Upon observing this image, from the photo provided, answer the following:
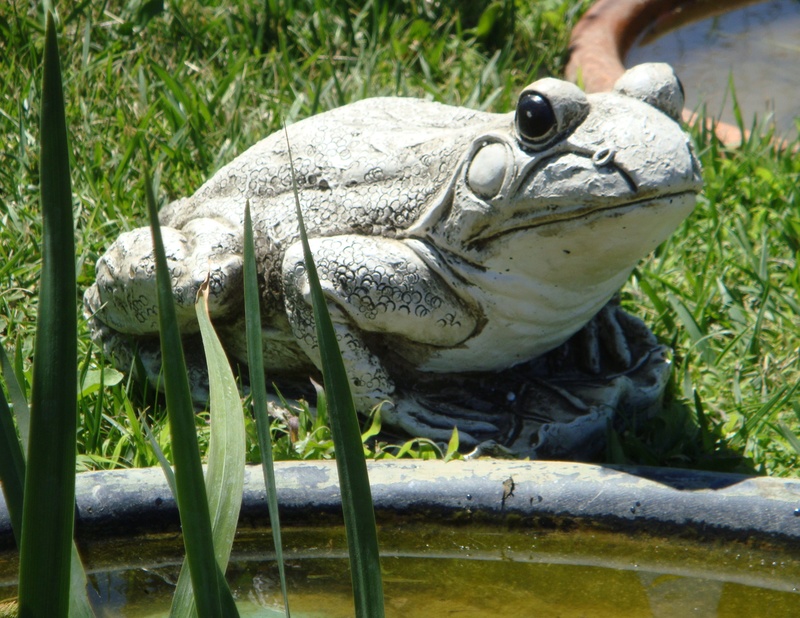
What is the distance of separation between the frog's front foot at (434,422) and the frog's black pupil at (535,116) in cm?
69

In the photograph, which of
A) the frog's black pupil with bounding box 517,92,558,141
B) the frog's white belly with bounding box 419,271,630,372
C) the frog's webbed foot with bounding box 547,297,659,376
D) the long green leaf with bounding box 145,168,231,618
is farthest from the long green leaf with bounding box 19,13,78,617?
the frog's webbed foot with bounding box 547,297,659,376

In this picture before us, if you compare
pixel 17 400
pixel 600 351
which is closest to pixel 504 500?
pixel 600 351

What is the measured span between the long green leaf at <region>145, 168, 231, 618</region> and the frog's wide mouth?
3.45ft

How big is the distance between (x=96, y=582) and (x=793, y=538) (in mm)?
1181

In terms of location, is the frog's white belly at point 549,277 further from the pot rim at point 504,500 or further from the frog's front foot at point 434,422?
the pot rim at point 504,500

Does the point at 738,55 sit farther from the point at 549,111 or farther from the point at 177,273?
the point at 177,273

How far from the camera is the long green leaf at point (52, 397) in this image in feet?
3.17

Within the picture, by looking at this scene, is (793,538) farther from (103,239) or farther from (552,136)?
(103,239)

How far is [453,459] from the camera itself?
202cm

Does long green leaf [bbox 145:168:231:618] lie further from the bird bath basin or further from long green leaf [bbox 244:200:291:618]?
the bird bath basin

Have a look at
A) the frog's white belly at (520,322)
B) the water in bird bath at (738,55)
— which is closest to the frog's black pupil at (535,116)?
the frog's white belly at (520,322)

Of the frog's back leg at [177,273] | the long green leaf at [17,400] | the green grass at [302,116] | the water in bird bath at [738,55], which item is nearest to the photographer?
the long green leaf at [17,400]

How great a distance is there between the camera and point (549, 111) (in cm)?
191

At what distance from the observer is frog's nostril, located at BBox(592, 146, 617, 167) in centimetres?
187
